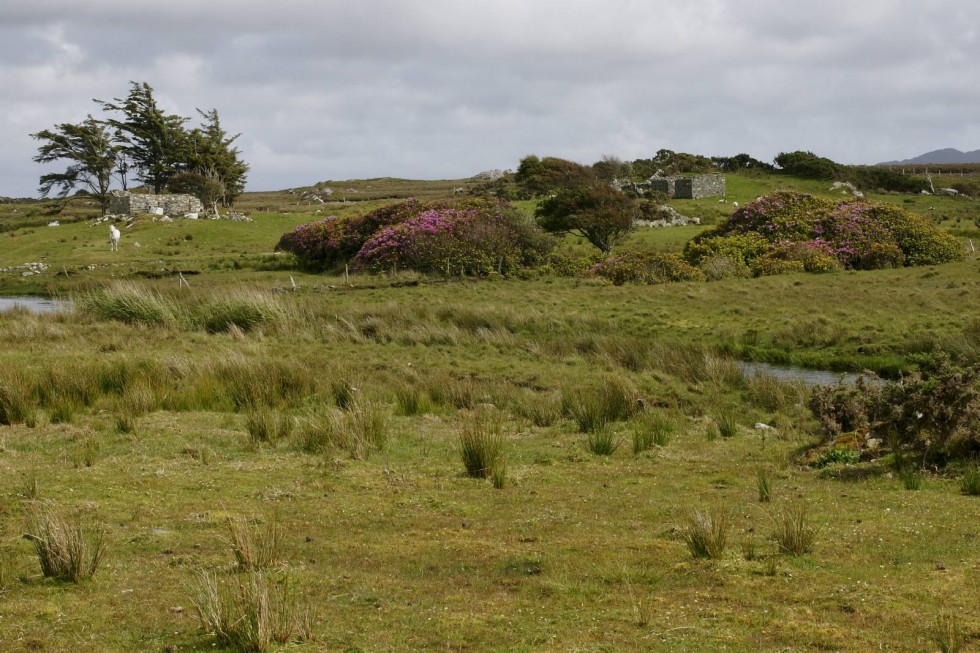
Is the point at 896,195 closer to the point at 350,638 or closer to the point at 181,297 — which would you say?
the point at 181,297

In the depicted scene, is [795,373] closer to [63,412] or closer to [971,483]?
[971,483]

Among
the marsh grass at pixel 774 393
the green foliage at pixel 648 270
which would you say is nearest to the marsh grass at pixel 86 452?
the marsh grass at pixel 774 393

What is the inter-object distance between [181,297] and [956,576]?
27383 millimetres

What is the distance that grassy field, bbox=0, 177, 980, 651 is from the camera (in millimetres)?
6379

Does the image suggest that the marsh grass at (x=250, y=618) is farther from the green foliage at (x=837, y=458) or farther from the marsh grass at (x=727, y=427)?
→ the marsh grass at (x=727, y=427)

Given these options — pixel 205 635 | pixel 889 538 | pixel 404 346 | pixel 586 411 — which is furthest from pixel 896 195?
pixel 205 635

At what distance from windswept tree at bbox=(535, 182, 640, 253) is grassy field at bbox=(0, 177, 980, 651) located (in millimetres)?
15043

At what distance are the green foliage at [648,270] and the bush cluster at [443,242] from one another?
5078 mm

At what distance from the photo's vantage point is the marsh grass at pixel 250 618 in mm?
5789

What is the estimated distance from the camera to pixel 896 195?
62500mm

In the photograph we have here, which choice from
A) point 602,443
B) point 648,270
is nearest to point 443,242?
point 648,270

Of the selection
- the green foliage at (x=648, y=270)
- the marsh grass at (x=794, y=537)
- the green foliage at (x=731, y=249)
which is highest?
the green foliage at (x=731, y=249)

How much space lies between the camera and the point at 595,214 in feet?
137

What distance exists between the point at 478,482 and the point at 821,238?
97.1ft
